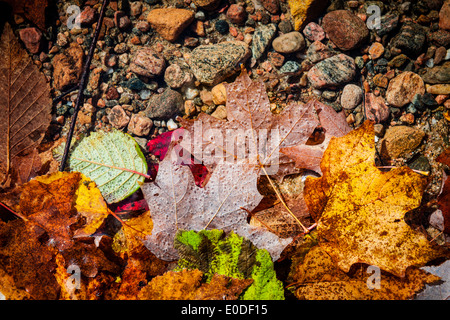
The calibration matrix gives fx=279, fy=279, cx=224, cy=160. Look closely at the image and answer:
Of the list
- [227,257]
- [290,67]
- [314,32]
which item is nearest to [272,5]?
[314,32]

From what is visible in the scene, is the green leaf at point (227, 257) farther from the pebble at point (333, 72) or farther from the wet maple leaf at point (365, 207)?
the pebble at point (333, 72)

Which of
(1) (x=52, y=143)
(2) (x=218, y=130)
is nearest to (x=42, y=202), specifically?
(1) (x=52, y=143)

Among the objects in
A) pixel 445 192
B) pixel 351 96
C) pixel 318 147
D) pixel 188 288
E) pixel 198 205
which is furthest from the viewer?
pixel 351 96

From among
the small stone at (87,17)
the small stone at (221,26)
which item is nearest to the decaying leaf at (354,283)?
the small stone at (221,26)

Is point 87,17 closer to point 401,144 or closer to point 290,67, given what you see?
point 290,67

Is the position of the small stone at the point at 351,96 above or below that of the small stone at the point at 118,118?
below

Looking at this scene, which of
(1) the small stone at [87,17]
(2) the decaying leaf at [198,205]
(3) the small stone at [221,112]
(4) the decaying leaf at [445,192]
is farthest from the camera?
(1) the small stone at [87,17]
